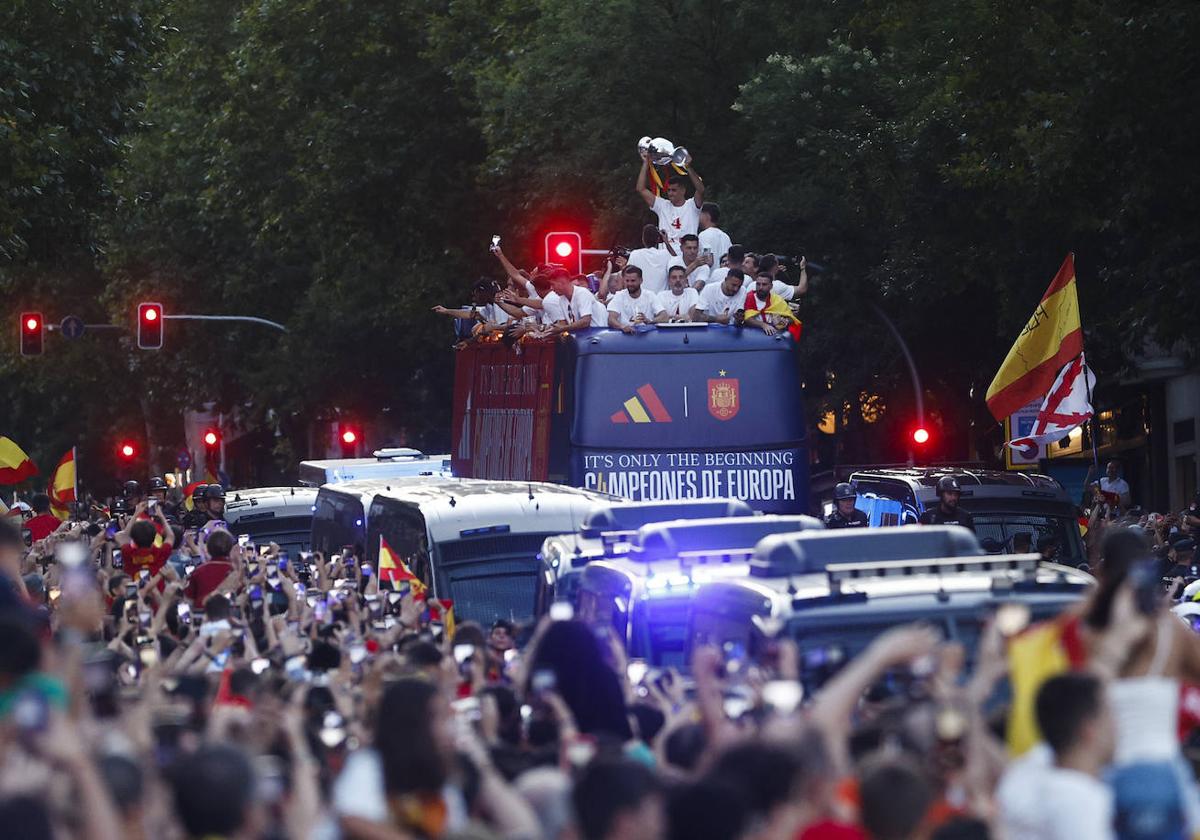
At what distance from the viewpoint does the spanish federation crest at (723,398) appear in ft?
69.7

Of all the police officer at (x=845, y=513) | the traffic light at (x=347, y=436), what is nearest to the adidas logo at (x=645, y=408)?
the police officer at (x=845, y=513)

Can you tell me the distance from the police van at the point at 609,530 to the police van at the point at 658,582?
211 millimetres

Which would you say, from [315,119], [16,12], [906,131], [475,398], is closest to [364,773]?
[475,398]

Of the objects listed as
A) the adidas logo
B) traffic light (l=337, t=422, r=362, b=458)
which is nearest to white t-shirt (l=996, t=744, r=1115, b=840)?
the adidas logo

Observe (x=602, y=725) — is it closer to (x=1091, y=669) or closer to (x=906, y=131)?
(x=1091, y=669)

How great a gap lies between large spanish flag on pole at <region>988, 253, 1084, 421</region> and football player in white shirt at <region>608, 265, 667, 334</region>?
3376 millimetres

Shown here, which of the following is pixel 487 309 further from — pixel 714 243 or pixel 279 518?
pixel 279 518

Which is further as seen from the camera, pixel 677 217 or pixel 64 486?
pixel 64 486

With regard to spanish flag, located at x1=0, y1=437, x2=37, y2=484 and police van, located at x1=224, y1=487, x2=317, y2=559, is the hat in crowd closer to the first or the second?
police van, located at x1=224, y1=487, x2=317, y2=559

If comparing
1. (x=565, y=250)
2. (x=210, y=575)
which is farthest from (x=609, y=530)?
(x=565, y=250)

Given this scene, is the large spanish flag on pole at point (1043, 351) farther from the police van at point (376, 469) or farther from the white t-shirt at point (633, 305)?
the police van at point (376, 469)

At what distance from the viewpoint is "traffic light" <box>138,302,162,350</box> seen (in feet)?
140

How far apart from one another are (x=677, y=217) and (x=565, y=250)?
4307 mm

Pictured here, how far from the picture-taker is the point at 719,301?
70.5 ft
